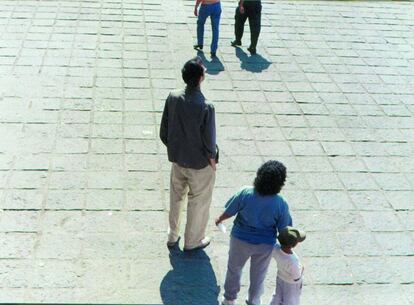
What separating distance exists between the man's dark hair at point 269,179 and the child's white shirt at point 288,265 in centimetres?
48

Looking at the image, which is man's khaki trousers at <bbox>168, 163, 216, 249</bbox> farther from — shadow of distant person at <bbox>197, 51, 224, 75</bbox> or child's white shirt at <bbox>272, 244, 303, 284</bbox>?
shadow of distant person at <bbox>197, 51, 224, 75</bbox>

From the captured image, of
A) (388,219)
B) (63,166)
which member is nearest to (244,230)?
(388,219)

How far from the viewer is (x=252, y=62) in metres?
9.54

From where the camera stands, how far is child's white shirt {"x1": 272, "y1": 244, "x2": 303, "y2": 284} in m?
4.45

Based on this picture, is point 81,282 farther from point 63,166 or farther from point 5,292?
point 63,166

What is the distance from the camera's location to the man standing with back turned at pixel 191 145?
187 inches

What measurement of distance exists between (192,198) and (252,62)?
192 inches

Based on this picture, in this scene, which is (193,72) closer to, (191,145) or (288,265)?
(191,145)

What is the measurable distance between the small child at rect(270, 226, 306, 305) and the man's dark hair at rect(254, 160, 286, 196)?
1.06 ft

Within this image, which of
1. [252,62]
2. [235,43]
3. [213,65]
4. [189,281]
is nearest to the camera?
[189,281]

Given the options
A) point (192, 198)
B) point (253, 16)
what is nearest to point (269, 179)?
point (192, 198)

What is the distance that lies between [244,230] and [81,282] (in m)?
1.51

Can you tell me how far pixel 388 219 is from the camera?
6.17 metres

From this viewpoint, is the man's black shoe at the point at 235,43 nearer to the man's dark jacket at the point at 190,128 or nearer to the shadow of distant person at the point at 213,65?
the shadow of distant person at the point at 213,65
